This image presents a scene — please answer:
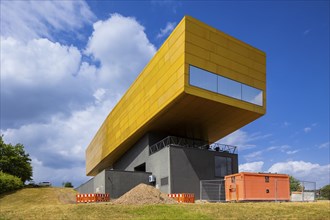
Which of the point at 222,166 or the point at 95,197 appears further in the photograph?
the point at 222,166

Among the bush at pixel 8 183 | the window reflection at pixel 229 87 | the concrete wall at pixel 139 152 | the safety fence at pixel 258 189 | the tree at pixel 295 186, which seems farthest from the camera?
the bush at pixel 8 183

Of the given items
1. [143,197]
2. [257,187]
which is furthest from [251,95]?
[143,197]

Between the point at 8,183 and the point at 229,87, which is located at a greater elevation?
the point at 229,87

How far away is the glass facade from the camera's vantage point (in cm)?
2845

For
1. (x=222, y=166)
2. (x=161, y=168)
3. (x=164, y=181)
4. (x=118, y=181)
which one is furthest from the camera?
(x=222, y=166)

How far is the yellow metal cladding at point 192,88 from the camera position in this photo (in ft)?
92.9

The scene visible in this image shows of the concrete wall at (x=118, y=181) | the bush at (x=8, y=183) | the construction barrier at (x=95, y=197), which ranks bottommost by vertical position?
the bush at (x=8, y=183)

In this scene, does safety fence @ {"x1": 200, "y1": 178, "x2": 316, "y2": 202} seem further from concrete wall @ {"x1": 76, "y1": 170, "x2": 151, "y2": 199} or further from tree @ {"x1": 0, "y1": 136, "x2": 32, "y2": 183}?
tree @ {"x1": 0, "y1": 136, "x2": 32, "y2": 183}

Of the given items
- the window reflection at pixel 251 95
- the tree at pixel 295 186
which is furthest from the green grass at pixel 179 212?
the tree at pixel 295 186

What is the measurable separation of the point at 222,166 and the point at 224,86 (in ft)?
34.0

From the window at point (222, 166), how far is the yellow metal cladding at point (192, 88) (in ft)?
10.6

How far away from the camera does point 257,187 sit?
26.4 m

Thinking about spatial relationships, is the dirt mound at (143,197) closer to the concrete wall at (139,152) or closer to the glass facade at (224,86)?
the glass facade at (224,86)

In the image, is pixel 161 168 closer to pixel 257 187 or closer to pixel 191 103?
pixel 191 103
